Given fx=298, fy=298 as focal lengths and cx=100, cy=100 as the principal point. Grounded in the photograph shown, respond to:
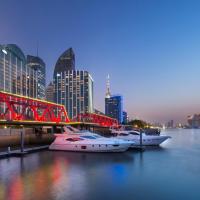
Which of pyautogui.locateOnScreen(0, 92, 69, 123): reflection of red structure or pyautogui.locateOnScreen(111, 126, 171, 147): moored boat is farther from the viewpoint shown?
pyautogui.locateOnScreen(0, 92, 69, 123): reflection of red structure

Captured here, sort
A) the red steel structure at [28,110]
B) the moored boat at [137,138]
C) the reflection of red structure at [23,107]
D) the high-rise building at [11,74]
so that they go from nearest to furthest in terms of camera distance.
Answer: the moored boat at [137,138] → the reflection of red structure at [23,107] → the red steel structure at [28,110] → the high-rise building at [11,74]

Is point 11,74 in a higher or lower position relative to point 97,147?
higher

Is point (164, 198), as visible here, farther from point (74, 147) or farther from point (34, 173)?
point (74, 147)

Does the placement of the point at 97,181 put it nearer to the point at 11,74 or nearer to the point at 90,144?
the point at 90,144

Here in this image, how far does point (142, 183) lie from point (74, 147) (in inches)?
772

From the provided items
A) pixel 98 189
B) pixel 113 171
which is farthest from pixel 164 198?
pixel 113 171

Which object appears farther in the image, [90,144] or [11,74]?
Answer: [11,74]

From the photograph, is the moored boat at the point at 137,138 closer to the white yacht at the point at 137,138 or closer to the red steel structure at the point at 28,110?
the white yacht at the point at 137,138

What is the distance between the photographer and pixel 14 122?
67.9 metres

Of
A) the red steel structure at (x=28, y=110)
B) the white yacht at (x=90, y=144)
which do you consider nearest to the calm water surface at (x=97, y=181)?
the white yacht at (x=90, y=144)

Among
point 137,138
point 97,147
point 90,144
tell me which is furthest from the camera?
point 137,138

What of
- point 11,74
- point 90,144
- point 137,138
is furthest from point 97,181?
point 11,74

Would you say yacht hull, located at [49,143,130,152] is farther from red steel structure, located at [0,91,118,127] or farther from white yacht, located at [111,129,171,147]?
red steel structure, located at [0,91,118,127]

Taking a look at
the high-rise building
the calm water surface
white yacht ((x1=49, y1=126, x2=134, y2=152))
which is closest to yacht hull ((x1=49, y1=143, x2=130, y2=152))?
white yacht ((x1=49, y1=126, x2=134, y2=152))
